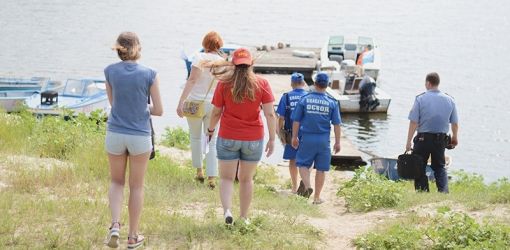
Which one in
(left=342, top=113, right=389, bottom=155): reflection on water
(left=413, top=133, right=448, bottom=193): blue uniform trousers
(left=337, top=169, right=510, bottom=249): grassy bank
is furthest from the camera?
(left=342, top=113, right=389, bottom=155): reflection on water

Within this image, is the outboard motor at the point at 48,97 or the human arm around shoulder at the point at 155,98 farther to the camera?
the outboard motor at the point at 48,97

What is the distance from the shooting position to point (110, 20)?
51.6 m

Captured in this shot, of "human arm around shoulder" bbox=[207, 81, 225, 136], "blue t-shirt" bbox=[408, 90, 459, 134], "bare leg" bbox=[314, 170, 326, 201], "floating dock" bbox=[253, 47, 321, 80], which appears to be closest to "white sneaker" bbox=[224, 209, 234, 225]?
"human arm around shoulder" bbox=[207, 81, 225, 136]

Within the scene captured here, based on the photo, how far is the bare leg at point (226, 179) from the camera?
6.90 meters

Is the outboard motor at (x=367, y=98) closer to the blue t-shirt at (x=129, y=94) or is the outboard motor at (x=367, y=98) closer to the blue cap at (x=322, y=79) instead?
the blue cap at (x=322, y=79)

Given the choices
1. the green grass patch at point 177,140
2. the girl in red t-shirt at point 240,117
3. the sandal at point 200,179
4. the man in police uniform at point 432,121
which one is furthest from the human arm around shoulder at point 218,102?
the green grass patch at point 177,140

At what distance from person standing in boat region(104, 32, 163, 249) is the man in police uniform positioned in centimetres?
473

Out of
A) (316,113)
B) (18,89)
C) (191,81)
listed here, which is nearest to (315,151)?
(316,113)

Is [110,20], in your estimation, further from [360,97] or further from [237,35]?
[360,97]

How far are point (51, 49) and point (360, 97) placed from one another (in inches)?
746

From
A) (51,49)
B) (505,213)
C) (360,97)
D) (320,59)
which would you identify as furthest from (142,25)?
(505,213)

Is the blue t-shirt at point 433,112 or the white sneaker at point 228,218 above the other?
the blue t-shirt at point 433,112

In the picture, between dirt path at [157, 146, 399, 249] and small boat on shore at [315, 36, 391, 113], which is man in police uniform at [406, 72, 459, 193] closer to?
dirt path at [157, 146, 399, 249]

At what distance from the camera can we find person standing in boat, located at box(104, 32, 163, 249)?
6031 millimetres
